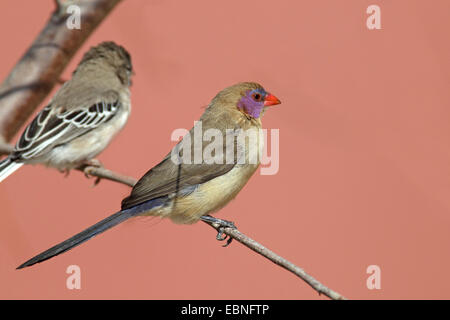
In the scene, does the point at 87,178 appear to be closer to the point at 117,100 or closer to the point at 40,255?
the point at 117,100

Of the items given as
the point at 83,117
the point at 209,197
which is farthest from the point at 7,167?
the point at 209,197

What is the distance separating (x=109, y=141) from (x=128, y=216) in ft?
3.23

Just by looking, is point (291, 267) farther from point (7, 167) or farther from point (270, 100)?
point (7, 167)

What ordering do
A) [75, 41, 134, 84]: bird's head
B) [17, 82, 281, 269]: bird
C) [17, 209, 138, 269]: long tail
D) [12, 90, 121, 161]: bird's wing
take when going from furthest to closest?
[75, 41, 134, 84]: bird's head < [12, 90, 121, 161]: bird's wing < [17, 82, 281, 269]: bird < [17, 209, 138, 269]: long tail

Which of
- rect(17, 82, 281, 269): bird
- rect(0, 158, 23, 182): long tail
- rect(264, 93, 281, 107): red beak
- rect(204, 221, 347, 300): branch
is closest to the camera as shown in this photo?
rect(204, 221, 347, 300): branch

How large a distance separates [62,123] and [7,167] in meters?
0.36

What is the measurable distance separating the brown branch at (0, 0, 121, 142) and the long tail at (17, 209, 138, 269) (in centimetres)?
49

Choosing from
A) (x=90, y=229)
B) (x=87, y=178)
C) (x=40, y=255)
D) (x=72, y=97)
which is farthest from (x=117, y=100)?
(x=40, y=255)

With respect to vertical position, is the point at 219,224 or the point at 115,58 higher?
the point at 115,58

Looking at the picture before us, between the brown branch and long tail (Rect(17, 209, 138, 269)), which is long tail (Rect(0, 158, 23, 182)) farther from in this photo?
long tail (Rect(17, 209, 138, 269))

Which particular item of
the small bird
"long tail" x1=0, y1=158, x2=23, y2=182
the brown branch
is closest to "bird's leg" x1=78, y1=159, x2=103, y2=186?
the small bird

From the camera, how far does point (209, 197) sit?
1817 millimetres

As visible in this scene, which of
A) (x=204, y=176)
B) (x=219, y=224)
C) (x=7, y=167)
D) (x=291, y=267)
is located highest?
(x=7, y=167)

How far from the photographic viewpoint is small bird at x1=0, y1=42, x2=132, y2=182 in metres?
2.39
